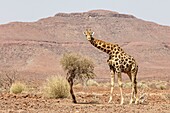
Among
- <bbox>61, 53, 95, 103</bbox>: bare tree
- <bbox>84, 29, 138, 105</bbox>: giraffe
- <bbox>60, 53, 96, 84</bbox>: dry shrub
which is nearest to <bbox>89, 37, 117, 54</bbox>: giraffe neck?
<bbox>84, 29, 138, 105</bbox>: giraffe

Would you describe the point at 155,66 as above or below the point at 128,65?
below

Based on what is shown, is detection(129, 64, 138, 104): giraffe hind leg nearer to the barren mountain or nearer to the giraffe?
the giraffe

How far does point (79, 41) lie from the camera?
11875cm

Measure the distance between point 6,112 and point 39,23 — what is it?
384ft

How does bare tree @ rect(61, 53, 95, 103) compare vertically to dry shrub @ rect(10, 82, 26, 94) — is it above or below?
above

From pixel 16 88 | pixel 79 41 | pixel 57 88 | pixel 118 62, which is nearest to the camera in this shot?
pixel 118 62

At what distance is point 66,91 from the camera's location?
21.5 meters

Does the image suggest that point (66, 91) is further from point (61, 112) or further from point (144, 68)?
point (144, 68)

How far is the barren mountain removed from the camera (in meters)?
96.9

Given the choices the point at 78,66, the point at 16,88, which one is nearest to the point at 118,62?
the point at 78,66

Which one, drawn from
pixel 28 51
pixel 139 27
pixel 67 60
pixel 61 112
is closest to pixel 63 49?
pixel 28 51

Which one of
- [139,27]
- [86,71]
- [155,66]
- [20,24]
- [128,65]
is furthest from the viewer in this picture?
[139,27]

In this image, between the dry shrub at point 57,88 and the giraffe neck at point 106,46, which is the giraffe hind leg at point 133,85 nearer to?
the giraffe neck at point 106,46

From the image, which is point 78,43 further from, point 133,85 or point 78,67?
point 133,85
